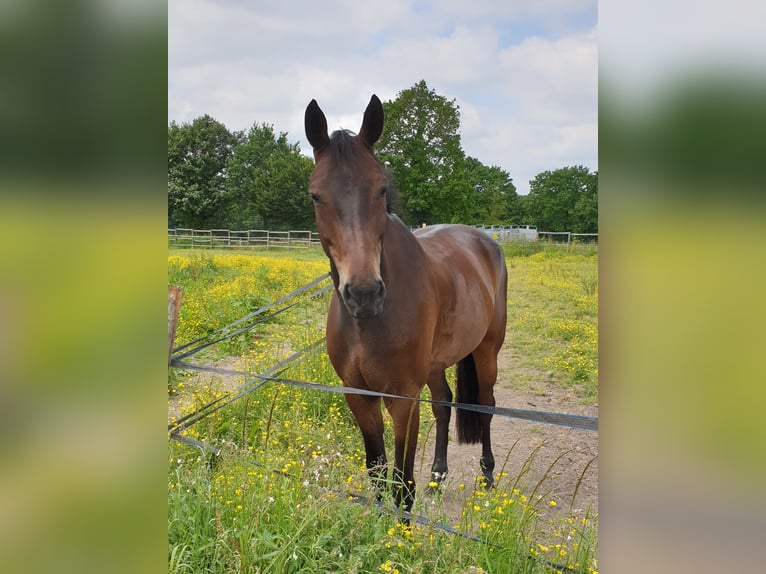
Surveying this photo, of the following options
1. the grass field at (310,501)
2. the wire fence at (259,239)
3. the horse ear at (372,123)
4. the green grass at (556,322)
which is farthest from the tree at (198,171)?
the horse ear at (372,123)

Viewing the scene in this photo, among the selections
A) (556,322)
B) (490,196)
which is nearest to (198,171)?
(490,196)

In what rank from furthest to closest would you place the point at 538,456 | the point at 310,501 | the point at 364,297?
the point at 538,456
the point at 364,297
the point at 310,501

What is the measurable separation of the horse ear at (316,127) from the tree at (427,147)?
1162 centimetres

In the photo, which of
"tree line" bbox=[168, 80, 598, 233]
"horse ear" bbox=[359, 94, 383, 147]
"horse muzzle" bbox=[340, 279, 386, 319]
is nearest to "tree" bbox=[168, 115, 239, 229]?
"tree line" bbox=[168, 80, 598, 233]

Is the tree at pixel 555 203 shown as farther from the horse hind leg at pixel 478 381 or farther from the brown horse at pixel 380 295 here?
the brown horse at pixel 380 295

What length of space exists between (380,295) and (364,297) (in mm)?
81

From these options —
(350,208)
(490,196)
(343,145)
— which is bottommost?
(350,208)

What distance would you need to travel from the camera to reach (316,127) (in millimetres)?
2211

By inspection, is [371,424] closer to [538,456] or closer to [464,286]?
[464,286]

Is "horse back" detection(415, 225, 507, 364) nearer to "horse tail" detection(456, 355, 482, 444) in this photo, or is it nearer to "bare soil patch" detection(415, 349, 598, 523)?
"horse tail" detection(456, 355, 482, 444)

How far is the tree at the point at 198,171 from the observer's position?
28672 millimetres
